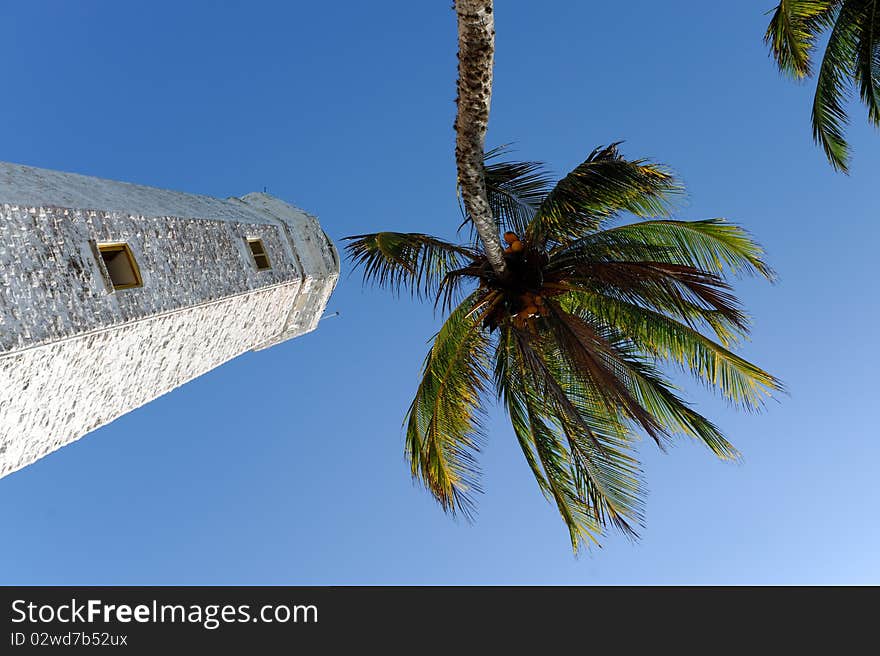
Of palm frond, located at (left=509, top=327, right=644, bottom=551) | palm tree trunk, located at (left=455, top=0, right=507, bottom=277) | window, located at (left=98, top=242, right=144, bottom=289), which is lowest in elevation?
palm frond, located at (left=509, top=327, right=644, bottom=551)

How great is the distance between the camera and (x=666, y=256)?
9.54 metres

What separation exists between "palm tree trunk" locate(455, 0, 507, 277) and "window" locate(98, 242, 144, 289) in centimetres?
574

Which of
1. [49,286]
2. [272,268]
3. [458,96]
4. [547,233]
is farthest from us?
[272,268]

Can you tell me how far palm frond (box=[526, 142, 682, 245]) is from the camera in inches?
380

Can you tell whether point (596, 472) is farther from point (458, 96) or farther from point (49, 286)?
point (49, 286)

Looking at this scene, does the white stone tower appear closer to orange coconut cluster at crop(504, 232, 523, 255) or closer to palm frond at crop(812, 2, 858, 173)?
orange coconut cluster at crop(504, 232, 523, 255)

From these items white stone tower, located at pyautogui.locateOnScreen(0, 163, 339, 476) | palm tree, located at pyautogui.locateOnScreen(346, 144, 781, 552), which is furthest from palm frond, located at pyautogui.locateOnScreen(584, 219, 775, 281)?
white stone tower, located at pyautogui.locateOnScreen(0, 163, 339, 476)

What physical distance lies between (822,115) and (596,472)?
6.48 metres

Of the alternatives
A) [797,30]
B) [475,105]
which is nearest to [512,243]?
[475,105]

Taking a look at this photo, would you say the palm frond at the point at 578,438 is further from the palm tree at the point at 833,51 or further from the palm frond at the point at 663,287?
the palm tree at the point at 833,51

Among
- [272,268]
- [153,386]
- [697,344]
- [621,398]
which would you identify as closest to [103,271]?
[153,386]

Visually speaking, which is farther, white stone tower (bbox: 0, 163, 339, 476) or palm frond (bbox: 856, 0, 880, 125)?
palm frond (bbox: 856, 0, 880, 125)

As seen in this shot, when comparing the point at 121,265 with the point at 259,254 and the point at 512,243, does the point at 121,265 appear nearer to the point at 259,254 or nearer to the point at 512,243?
the point at 259,254

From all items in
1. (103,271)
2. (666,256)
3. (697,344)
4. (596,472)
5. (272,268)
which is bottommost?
(596,472)
